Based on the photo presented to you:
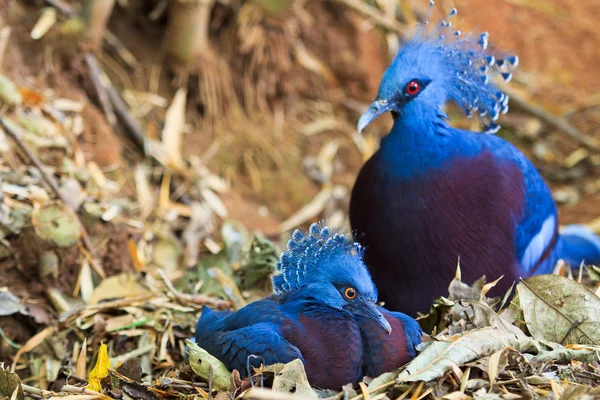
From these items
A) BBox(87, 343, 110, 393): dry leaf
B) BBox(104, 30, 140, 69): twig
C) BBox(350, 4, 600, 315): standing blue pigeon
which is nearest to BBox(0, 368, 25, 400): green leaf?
BBox(87, 343, 110, 393): dry leaf

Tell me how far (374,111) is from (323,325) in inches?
35.7

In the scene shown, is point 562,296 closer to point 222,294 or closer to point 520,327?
point 520,327

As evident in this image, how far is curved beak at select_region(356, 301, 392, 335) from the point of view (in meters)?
2.50

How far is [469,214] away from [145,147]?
7.52 ft

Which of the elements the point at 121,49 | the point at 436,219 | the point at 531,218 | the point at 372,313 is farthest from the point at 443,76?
the point at 121,49

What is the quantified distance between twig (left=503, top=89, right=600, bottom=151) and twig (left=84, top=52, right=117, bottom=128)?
2.99 metres


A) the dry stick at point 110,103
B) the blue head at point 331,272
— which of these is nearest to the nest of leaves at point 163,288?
the dry stick at point 110,103

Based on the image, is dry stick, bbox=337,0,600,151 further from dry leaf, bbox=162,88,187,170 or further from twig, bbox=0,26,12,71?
twig, bbox=0,26,12,71

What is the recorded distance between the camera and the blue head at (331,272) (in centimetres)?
259

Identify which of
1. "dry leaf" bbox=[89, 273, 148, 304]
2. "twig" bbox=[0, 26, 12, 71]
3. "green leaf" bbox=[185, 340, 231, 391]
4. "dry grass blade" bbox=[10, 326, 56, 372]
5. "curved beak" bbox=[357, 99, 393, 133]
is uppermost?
"twig" bbox=[0, 26, 12, 71]

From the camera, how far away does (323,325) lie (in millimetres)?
2574

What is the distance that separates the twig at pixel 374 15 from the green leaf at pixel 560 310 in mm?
3246

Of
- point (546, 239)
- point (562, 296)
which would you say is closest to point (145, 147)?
point (546, 239)

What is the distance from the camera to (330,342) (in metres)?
2.53
